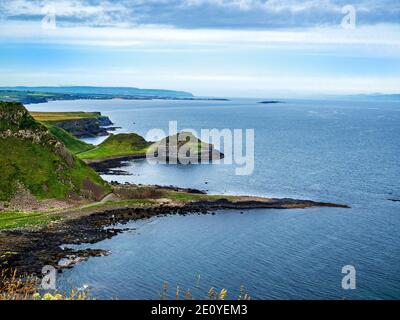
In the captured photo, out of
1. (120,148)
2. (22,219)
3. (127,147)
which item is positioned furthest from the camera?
(127,147)

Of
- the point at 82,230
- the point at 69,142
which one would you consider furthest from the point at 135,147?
the point at 82,230

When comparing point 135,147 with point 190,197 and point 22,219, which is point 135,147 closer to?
point 190,197

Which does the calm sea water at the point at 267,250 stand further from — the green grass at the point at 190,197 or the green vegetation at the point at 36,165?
the green vegetation at the point at 36,165

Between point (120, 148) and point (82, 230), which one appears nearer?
point (82, 230)

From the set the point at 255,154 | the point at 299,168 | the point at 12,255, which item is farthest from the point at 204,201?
the point at 255,154

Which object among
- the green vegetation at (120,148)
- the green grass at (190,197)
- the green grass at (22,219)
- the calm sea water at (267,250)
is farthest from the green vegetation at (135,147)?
the green grass at (22,219)

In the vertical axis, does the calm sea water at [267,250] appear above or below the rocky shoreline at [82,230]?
below
